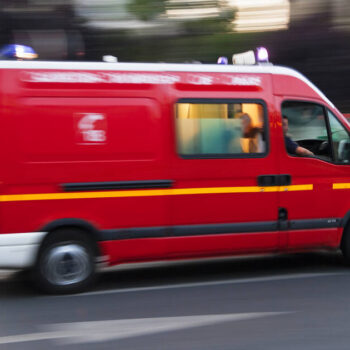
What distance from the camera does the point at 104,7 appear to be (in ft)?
43.4

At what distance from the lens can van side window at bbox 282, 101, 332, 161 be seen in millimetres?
6039

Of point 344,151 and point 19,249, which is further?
point 344,151

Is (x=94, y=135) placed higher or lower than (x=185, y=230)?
higher

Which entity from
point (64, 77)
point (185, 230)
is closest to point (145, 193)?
point (185, 230)

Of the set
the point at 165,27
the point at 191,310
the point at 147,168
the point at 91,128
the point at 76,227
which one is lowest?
the point at 191,310

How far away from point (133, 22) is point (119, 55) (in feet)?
2.79

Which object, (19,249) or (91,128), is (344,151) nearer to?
(91,128)

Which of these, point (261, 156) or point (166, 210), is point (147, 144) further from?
point (261, 156)

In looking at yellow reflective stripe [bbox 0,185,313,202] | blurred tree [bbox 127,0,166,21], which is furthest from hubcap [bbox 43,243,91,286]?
blurred tree [bbox 127,0,166,21]

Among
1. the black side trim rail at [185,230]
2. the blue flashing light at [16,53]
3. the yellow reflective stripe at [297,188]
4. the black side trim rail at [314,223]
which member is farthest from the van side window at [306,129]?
the blue flashing light at [16,53]

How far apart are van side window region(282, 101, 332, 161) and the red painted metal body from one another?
0.30 feet

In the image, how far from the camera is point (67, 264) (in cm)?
546

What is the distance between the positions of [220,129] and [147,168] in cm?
89

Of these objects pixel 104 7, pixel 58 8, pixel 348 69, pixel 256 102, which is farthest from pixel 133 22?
pixel 256 102
